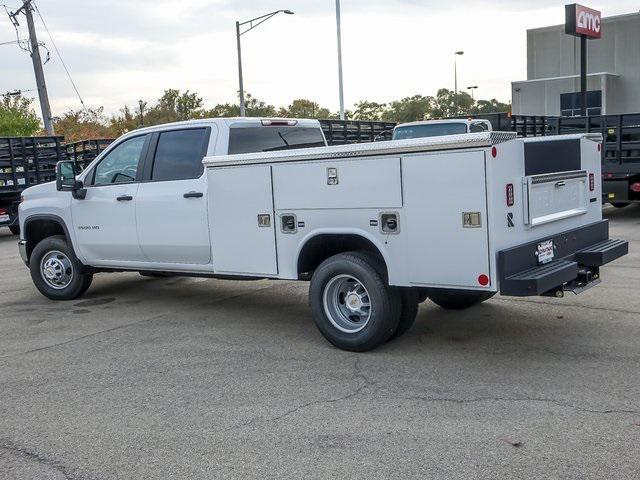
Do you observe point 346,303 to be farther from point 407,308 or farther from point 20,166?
point 20,166

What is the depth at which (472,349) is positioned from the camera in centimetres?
634

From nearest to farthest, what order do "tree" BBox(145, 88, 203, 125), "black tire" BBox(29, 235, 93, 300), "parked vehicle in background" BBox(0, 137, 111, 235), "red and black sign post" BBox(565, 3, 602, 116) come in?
"black tire" BBox(29, 235, 93, 300)
"parked vehicle in background" BBox(0, 137, 111, 235)
"red and black sign post" BBox(565, 3, 602, 116)
"tree" BBox(145, 88, 203, 125)

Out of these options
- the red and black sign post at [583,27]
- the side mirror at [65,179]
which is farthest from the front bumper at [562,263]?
the red and black sign post at [583,27]

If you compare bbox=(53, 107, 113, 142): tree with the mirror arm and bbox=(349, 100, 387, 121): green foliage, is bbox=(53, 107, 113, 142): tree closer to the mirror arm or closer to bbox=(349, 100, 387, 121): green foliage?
bbox=(349, 100, 387, 121): green foliage

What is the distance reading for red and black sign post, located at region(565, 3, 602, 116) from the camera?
2121 cm

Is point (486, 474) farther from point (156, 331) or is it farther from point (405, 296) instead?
point (156, 331)

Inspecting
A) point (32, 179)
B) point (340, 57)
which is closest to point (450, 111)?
point (340, 57)

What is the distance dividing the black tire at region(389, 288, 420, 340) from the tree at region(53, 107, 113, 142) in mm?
42884

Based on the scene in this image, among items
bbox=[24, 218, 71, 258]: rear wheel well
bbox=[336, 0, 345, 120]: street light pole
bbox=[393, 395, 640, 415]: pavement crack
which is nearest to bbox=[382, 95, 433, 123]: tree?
bbox=[336, 0, 345, 120]: street light pole

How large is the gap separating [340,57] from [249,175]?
87.7 feet

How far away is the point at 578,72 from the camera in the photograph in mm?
39406

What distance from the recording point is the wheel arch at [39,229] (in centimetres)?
921

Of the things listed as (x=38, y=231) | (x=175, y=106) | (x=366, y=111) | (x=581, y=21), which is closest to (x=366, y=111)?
(x=366, y=111)

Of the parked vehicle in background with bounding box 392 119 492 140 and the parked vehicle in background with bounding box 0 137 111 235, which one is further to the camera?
the parked vehicle in background with bounding box 0 137 111 235
